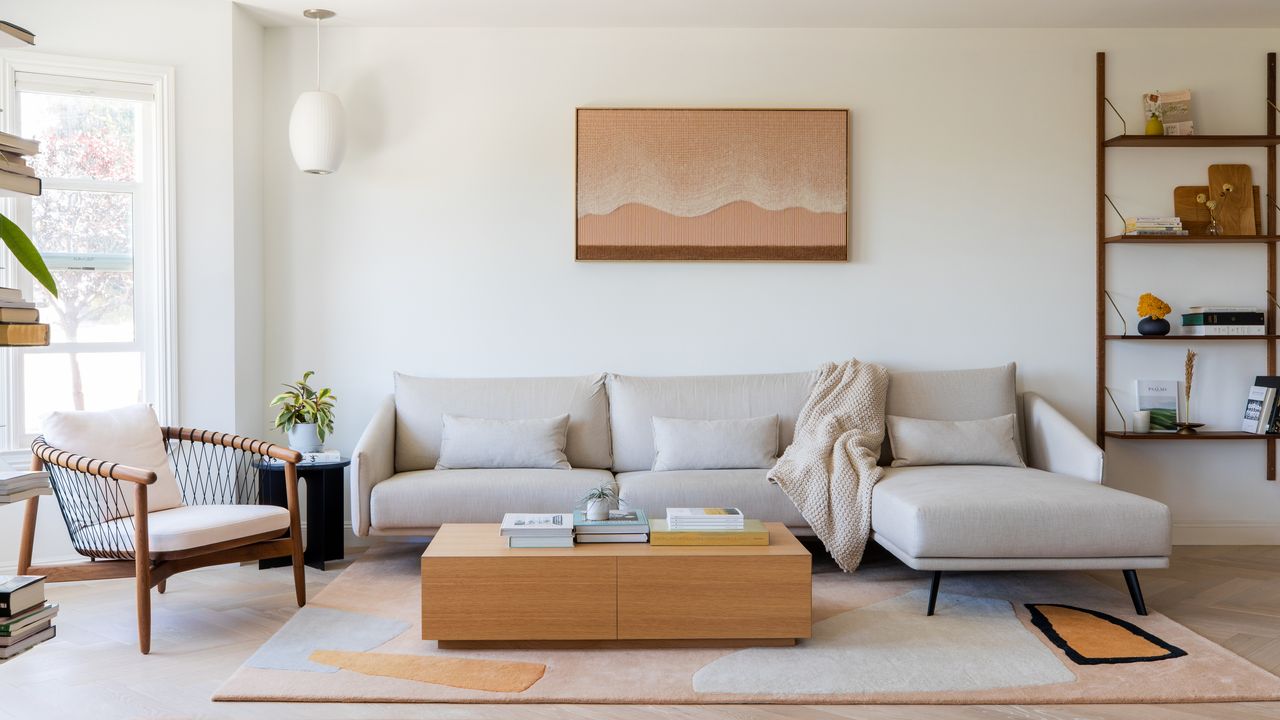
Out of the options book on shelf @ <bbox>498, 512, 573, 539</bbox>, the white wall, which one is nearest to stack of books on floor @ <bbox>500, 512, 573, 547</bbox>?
book on shelf @ <bbox>498, 512, 573, 539</bbox>

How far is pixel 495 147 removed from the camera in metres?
4.76

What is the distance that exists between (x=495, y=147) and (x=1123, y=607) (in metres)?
3.46

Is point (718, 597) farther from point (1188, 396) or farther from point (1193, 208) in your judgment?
point (1193, 208)

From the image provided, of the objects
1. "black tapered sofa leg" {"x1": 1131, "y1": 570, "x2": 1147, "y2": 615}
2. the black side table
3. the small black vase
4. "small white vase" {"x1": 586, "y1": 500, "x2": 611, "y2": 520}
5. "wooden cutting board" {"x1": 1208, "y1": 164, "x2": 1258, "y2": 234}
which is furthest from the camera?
"wooden cutting board" {"x1": 1208, "y1": 164, "x2": 1258, "y2": 234}

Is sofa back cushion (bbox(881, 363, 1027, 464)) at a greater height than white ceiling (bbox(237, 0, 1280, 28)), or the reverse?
white ceiling (bbox(237, 0, 1280, 28))

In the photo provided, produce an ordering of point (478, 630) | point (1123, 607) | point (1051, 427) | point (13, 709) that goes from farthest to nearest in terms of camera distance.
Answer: point (1051, 427) → point (1123, 607) → point (478, 630) → point (13, 709)

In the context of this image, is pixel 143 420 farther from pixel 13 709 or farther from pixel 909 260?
pixel 909 260

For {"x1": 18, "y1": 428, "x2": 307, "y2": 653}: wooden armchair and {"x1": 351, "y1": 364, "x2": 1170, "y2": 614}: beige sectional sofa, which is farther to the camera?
{"x1": 351, "y1": 364, "x2": 1170, "y2": 614}: beige sectional sofa

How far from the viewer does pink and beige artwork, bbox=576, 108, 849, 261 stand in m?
4.72

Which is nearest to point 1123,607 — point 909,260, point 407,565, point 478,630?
point 909,260

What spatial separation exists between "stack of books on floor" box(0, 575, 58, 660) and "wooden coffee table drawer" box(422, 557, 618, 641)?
42.9 inches

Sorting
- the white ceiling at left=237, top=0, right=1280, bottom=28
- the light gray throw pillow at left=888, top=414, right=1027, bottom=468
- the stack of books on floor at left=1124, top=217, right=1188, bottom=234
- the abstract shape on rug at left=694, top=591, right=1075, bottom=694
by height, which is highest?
the white ceiling at left=237, top=0, right=1280, bottom=28

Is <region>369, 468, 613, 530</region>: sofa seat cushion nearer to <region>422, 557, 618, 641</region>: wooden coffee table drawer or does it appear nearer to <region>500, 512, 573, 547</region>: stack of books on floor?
<region>500, 512, 573, 547</region>: stack of books on floor

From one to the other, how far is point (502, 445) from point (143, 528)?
1.56 m
